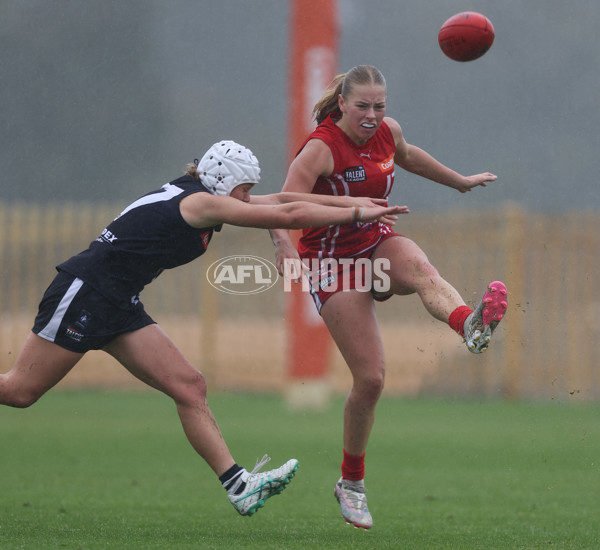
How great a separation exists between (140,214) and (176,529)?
150 centimetres

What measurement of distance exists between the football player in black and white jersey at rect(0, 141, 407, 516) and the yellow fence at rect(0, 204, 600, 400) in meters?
5.99

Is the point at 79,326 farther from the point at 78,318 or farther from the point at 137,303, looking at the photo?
the point at 137,303

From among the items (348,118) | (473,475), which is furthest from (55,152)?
(348,118)

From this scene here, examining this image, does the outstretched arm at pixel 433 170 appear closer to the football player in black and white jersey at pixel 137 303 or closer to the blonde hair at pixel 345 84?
the blonde hair at pixel 345 84

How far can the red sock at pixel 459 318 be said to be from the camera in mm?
5164

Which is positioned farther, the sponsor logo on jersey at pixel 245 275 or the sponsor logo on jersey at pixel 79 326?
the sponsor logo on jersey at pixel 245 275

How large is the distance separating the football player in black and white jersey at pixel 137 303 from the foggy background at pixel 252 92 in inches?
379

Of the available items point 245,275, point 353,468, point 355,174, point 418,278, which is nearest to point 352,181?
point 355,174

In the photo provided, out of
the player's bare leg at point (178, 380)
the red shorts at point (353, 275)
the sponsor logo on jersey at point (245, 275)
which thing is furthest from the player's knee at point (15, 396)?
the sponsor logo on jersey at point (245, 275)

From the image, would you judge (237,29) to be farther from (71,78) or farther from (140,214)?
(140,214)

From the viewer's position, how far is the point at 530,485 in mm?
7199

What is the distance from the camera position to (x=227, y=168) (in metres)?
5.18

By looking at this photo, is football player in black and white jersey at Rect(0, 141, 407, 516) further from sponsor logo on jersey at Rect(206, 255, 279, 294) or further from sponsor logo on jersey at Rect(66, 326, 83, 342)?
sponsor logo on jersey at Rect(206, 255, 279, 294)

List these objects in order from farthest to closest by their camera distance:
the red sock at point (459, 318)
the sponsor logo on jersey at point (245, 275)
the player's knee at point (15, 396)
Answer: the sponsor logo on jersey at point (245, 275), the player's knee at point (15, 396), the red sock at point (459, 318)
